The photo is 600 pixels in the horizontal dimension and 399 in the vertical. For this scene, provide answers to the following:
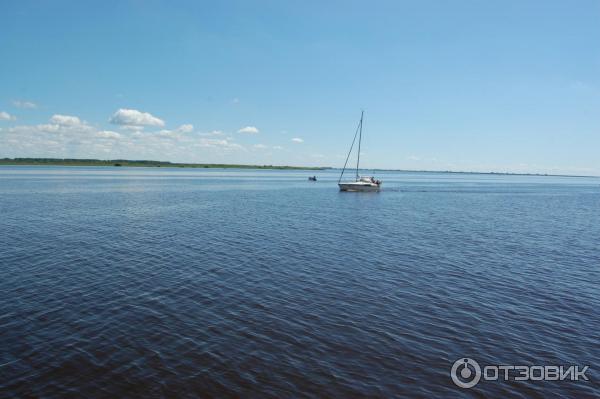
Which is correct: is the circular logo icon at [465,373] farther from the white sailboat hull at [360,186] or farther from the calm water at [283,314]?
the white sailboat hull at [360,186]

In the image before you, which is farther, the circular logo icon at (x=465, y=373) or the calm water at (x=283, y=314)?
the circular logo icon at (x=465, y=373)

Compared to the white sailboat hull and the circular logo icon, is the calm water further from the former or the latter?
the white sailboat hull

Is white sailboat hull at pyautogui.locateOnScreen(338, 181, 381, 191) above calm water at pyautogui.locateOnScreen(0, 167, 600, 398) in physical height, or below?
above

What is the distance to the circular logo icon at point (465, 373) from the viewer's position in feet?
42.2

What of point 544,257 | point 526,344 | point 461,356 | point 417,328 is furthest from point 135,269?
point 544,257

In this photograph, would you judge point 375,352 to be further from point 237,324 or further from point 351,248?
point 351,248

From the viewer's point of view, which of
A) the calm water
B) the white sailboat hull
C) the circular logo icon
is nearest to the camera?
the calm water

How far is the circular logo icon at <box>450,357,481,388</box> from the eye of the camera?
12864mm

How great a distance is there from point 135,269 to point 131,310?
7.94 meters

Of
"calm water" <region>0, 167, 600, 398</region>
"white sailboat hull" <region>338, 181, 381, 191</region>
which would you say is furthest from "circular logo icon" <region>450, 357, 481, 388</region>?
"white sailboat hull" <region>338, 181, 381, 191</region>

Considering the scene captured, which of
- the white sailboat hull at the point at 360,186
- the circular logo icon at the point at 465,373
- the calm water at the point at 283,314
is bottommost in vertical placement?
the circular logo icon at the point at 465,373

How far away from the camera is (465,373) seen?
13.5 metres

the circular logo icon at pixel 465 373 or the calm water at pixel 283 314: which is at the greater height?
the calm water at pixel 283 314

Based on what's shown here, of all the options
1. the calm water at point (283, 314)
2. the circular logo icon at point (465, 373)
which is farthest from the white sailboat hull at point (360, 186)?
the circular logo icon at point (465, 373)
